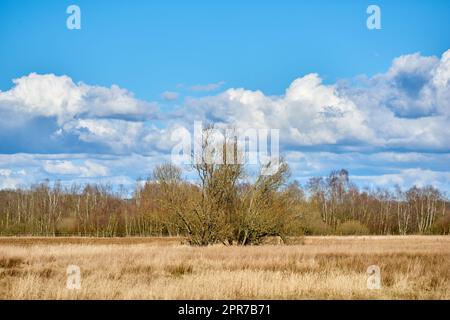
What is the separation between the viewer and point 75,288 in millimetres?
13539

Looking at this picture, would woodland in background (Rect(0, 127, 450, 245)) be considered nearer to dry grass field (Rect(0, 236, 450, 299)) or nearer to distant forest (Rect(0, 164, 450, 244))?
distant forest (Rect(0, 164, 450, 244))

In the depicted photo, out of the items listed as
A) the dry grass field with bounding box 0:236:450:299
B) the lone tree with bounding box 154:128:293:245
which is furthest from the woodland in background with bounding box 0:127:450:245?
the dry grass field with bounding box 0:236:450:299

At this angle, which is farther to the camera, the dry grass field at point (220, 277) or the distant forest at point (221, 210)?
the distant forest at point (221, 210)

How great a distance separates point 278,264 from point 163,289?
6.93 meters

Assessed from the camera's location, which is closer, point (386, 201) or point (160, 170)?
point (160, 170)

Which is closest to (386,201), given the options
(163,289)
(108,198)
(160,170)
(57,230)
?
(108,198)

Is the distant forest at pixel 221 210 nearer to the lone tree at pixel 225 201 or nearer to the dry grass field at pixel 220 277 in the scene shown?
the lone tree at pixel 225 201

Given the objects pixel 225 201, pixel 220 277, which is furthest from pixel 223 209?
pixel 220 277

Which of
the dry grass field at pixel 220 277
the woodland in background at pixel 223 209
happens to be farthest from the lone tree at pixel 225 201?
the dry grass field at pixel 220 277

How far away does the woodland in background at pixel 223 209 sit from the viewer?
34.4 m

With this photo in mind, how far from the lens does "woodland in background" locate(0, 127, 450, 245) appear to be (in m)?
34.4
